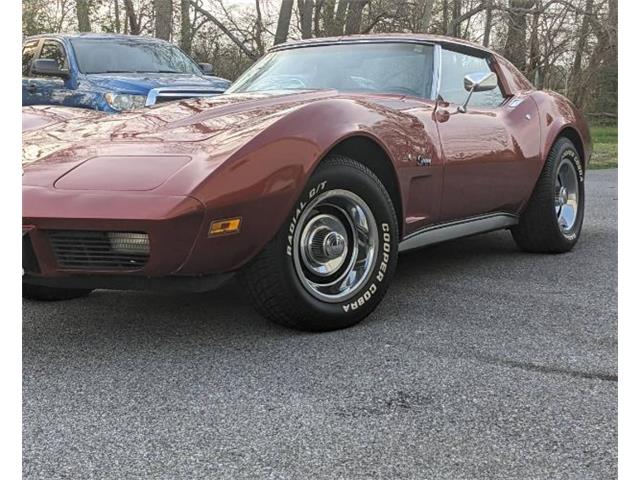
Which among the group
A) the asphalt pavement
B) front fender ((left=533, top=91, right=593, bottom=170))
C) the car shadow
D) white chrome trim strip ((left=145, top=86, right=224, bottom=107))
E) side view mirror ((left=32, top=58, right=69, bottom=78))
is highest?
side view mirror ((left=32, top=58, right=69, bottom=78))

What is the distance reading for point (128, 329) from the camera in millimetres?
3230

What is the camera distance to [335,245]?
3.20 metres

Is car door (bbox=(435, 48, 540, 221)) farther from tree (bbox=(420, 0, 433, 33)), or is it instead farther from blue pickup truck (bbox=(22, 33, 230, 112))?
tree (bbox=(420, 0, 433, 33))

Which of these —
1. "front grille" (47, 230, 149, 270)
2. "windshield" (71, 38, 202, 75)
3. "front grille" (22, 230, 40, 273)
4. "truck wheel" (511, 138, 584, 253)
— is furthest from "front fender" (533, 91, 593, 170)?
"windshield" (71, 38, 202, 75)

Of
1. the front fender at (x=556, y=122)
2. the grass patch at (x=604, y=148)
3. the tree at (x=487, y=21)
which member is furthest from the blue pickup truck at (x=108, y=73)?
the tree at (x=487, y=21)

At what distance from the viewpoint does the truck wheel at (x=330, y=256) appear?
9.77 ft

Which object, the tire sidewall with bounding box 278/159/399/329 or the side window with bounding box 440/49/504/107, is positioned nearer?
the tire sidewall with bounding box 278/159/399/329

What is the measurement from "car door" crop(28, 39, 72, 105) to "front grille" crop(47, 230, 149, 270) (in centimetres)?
575

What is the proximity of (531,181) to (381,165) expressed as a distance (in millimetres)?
1563

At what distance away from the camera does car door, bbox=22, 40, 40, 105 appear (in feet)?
28.2

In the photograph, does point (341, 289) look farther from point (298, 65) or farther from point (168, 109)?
point (298, 65)

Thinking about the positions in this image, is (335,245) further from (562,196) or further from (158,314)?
(562,196)

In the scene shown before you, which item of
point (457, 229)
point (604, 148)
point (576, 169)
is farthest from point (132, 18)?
point (457, 229)

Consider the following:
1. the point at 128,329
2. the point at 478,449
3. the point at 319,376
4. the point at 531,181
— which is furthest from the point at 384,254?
the point at 531,181
